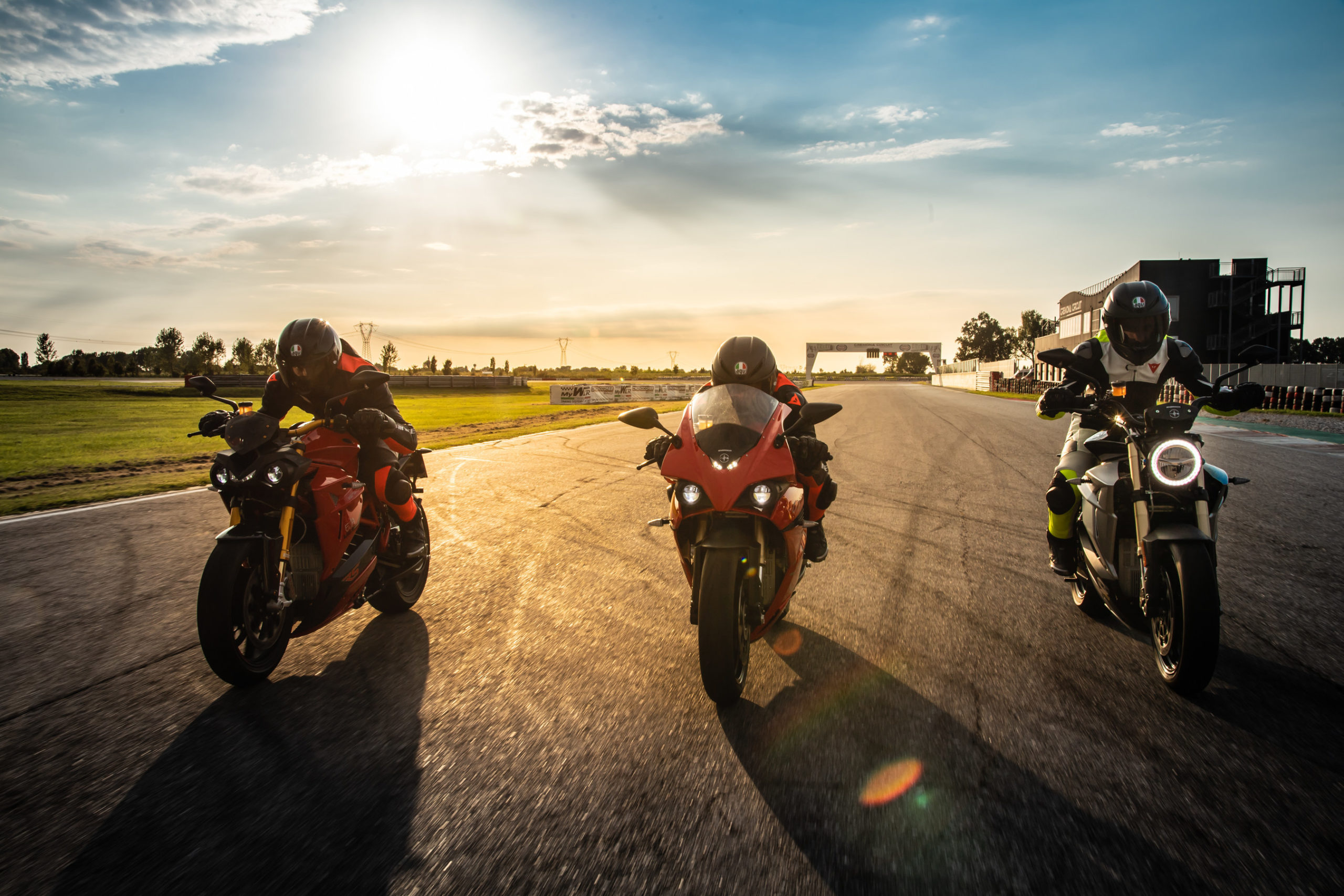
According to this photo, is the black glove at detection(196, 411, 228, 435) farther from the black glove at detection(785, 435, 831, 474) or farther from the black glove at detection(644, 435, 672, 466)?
the black glove at detection(785, 435, 831, 474)

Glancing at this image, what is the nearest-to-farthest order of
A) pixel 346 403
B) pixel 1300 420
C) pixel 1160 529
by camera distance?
pixel 1160 529 < pixel 346 403 < pixel 1300 420

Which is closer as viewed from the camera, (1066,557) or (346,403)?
(1066,557)

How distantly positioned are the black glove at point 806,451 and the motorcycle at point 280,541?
99.0 inches

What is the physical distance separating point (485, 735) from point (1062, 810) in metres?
2.16

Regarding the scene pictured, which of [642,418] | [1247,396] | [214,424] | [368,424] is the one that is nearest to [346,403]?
[368,424]

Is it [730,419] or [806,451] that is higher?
[730,419]

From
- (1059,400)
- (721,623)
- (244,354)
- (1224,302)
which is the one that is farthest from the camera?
(244,354)

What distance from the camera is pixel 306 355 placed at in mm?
4109

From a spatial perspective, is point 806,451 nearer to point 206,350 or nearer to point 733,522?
point 733,522

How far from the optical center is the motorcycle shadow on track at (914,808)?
1.99m

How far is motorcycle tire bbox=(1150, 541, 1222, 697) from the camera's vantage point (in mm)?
2898

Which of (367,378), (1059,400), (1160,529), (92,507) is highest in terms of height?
(367,378)

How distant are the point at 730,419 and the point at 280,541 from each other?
2.34 metres

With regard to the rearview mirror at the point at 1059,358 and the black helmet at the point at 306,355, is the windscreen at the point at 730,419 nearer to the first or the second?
the rearview mirror at the point at 1059,358
